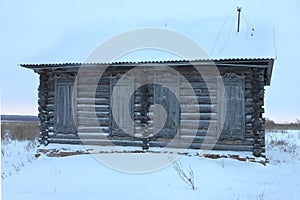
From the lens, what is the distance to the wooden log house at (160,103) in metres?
9.21

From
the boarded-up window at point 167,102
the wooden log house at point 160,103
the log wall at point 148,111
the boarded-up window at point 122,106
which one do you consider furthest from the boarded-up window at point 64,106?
the boarded-up window at point 167,102

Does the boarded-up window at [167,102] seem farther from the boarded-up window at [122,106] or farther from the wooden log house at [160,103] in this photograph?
the boarded-up window at [122,106]

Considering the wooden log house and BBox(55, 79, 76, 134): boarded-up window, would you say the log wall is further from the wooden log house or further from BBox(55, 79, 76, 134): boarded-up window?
BBox(55, 79, 76, 134): boarded-up window

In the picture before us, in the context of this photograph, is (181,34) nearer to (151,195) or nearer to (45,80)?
(45,80)

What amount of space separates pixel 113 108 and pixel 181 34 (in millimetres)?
3267

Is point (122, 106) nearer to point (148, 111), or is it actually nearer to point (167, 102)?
point (148, 111)

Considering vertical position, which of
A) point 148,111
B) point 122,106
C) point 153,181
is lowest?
point 153,181

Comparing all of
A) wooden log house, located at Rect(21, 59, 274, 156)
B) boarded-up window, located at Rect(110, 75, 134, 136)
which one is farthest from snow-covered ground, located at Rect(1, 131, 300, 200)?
boarded-up window, located at Rect(110, 75, 134, 136)

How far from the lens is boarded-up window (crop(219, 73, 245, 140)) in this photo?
9219mm

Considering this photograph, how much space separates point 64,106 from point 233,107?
497 centimetres

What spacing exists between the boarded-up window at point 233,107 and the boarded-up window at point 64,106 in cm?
445

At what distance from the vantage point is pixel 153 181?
23.4 feet

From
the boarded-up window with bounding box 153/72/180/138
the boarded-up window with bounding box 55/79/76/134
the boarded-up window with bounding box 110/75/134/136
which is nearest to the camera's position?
the boarded-up window with bounding box 153/72/180/138

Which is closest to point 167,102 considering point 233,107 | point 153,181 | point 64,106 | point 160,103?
point 160,103
